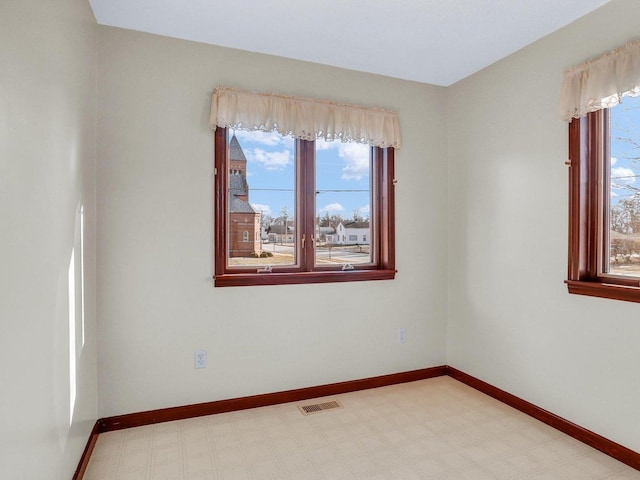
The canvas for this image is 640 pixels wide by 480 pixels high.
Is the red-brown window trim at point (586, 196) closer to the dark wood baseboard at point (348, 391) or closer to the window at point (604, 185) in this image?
the window at point (604, 185)

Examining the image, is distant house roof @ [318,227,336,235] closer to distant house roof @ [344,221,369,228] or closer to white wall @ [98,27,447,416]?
distant house roof @ [344,221,369,228]

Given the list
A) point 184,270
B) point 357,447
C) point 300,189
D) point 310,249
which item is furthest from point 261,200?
point 357,447

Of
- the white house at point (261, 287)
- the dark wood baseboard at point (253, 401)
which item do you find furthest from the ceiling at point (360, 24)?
the dark wood baseboard at point (253, 401)

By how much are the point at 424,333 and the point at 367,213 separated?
1147 mm

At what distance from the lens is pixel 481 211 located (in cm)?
309

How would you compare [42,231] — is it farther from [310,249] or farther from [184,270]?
[310,249]

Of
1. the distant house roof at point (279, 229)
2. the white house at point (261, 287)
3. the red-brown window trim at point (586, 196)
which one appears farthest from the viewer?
the distant house roof at point (279, 229)

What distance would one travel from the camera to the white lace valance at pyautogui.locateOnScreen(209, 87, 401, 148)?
8.70ft

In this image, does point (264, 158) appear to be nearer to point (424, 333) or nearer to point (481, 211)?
point (481, 211)

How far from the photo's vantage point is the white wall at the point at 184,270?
2459 millimetres

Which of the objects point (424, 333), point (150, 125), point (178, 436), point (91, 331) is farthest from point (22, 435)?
point (424, 333)

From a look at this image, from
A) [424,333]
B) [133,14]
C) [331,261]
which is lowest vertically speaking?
[424,333]

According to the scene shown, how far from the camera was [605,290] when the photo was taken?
7.23 feet

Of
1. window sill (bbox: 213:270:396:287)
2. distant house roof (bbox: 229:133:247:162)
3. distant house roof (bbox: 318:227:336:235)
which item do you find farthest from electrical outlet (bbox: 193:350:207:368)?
distant house roof (bbox: 229:133:247:162)
